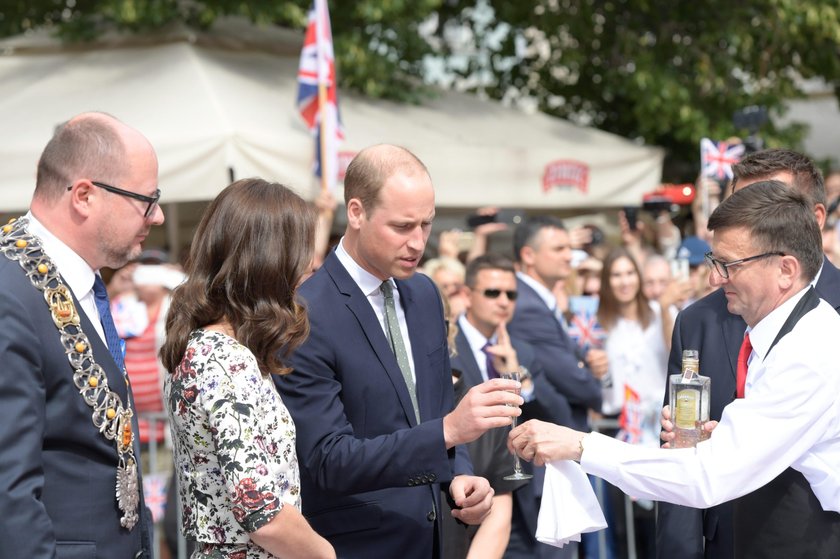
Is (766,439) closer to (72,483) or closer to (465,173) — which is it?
(72,483)

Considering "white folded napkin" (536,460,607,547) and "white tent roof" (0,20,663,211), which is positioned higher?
"white tent roof" (0,20,663,211)

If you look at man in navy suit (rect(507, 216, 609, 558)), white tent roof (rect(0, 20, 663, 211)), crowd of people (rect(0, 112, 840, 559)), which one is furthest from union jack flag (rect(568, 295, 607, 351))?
crowd of people (rect(0, 112, 840, 559))

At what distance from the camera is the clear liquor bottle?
10.5 feet

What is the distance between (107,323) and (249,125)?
209 inches

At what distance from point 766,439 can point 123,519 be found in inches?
69.6

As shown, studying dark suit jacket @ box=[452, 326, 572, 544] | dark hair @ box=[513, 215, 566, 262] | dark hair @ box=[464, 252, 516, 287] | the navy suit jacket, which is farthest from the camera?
dark hair @ box=[513, 215, 566, 262]

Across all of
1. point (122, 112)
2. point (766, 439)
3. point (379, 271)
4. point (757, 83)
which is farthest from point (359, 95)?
point (766, 439)

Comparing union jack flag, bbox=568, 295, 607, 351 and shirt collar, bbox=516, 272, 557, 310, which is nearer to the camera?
shirt collar, bbox=516, 272, 557, 310

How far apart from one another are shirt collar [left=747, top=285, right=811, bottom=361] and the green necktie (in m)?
1.08

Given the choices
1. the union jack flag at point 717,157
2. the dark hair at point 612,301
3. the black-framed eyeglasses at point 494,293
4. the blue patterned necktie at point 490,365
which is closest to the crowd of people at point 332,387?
the blue patterned necktie at point 490,365

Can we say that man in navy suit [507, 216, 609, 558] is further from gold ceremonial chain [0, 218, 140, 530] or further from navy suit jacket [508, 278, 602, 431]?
gold ceremonial chain [0, 218, 140, 530]

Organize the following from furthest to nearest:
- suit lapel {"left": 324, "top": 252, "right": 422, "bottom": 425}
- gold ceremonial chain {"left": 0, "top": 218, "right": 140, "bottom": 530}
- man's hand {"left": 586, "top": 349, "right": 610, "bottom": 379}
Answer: man's hand {"left": 586, "top": 349, "right": 610, "bottom": 379} < suit lapel {"left": 324, "top": 252, "right": 422, "bottom": 425} < gold ceremonial chain {"left": 0, "top": 218, "right": 140, "bottom": 530}

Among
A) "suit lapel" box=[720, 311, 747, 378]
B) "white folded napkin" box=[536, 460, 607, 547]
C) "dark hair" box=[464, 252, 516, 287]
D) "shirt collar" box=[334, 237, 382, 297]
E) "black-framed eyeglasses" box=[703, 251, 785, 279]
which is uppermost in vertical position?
"black-framed eyeglasses" box=[703, 251, 785, 279]

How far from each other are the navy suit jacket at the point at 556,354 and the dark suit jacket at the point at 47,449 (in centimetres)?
354
